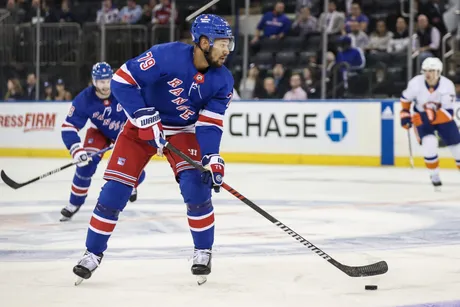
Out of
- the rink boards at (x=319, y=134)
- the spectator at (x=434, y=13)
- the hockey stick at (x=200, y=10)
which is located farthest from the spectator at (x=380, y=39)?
the hockey stick at (x=200, y=10)

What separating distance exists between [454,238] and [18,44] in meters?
9.93

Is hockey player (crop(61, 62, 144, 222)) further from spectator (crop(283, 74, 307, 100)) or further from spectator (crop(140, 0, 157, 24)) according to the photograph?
spectator (crop(140, 0, 157, 24))

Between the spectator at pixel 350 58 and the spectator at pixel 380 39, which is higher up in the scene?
the spectator at pixel 380 39

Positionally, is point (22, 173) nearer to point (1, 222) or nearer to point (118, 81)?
point (1, 222)

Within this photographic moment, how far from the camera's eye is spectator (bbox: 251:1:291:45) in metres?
14.5

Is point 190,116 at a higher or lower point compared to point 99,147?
higher

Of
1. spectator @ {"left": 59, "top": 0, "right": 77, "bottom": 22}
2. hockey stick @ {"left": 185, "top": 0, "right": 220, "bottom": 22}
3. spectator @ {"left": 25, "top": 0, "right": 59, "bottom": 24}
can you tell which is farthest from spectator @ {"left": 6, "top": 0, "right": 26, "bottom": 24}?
hockey stick @ {"left": 185, "top": 0, "right": 220, "bottom": 22}

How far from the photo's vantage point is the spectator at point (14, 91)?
1519 centimetres

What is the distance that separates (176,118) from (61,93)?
1051cm

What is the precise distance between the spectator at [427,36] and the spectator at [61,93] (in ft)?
17.3

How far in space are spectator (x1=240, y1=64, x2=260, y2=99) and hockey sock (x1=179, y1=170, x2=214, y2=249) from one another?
30.3ft

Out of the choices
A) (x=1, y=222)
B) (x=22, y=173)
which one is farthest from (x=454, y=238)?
(x=22, y=173)

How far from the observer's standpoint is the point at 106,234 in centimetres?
482

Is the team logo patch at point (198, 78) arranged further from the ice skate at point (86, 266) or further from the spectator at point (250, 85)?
the spectator at point (250, 85)
